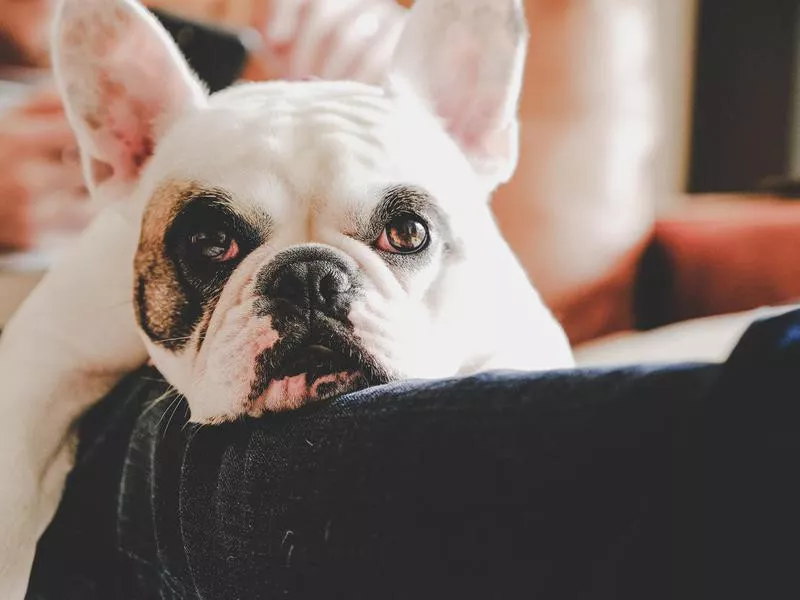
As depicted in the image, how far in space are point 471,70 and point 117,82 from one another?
39 centimetres

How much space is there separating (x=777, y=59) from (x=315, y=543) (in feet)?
8.11

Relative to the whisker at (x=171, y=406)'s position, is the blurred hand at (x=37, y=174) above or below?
above

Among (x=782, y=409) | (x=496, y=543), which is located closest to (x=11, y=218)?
(x=496, y=543)

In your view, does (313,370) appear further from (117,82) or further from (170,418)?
(117,82)

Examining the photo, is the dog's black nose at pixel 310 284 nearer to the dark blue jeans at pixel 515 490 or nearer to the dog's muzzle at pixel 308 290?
the dog's muzzle at pixel 308 290

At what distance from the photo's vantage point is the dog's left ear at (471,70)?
0.84 m

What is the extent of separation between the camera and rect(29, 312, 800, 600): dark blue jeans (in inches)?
12.2

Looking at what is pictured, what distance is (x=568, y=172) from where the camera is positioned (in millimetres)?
1410

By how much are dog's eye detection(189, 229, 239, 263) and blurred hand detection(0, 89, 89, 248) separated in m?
0.53

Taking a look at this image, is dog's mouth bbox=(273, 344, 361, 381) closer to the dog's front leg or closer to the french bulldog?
the french bulldog

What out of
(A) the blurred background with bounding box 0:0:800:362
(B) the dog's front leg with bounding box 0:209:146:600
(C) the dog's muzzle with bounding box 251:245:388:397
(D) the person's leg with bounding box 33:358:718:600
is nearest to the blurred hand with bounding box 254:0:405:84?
(A) the blurred background with bounding box 0:0:800:362

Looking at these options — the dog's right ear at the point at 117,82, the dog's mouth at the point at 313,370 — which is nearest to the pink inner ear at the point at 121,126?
the dog's right ear at the point at 117,82

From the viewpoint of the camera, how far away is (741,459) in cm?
31

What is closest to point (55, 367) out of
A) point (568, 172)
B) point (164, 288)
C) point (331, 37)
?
point (164, 288)
